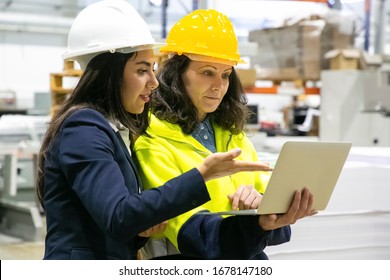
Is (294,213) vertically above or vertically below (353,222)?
above

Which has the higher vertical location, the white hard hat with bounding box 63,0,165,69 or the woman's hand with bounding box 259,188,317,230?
the white hard hat with bounding box 63,0,165,69

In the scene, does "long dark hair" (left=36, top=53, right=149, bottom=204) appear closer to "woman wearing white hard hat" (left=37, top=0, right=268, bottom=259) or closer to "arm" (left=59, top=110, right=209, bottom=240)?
"woman wearing white hard hat" (left=37, top=0, right=268, bottom=259)

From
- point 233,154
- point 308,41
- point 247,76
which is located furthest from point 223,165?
point 308,41

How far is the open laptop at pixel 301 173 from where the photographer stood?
1.37 m

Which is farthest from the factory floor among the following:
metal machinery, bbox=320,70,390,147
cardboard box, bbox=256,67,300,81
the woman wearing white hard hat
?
cardboard box, bbox=256,67,300,81

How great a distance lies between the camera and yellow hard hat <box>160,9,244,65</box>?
5.52 ft

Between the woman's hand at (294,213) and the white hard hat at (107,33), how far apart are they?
496mm

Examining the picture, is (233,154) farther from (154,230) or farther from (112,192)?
(154,230)

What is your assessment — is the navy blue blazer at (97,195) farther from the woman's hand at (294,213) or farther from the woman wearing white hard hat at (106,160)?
the woman's hand at (294,213)

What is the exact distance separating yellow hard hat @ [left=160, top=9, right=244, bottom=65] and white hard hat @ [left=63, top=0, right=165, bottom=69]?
0.16m

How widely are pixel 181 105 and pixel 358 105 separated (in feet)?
12.4

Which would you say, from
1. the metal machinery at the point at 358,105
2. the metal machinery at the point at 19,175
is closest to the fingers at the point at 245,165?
the metal machinery at the point at 358,105

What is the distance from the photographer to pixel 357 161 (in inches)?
97.4

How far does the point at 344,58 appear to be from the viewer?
5211 mm
